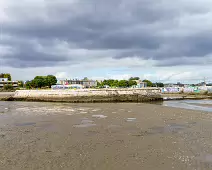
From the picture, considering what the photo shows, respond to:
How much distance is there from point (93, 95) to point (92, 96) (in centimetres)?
35

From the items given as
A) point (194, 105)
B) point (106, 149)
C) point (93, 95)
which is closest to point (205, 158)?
point (106, 149)

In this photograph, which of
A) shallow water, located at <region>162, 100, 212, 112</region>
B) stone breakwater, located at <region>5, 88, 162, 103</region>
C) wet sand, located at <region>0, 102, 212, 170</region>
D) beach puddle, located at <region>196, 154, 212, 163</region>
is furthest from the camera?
stone breakwater, located at <region>5, 88, 162, 103</region>

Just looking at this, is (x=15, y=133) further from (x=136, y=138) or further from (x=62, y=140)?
(x=136, y=138)

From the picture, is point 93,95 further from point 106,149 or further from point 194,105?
point 106,149

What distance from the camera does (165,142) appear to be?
12.6 m

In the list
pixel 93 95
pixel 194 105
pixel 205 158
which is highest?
pixel 93 95

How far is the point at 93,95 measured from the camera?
4922 centimetres

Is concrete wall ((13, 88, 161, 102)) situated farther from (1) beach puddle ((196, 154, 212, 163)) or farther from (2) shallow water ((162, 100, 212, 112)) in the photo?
(1) beach puddle ((196, 154, 212, 163))

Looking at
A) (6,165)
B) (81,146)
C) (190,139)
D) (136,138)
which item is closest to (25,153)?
(6,165)

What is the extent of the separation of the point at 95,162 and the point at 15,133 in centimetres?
797

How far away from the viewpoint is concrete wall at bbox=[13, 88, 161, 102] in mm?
48903

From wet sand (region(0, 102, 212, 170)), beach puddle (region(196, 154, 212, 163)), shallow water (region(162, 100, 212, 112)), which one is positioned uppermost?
wet sand (region(0, 102, 212, 170))

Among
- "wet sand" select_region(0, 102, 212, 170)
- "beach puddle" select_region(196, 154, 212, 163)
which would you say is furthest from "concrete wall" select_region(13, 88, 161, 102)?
"beach puddle" select_region(196, 154, 212, 163)

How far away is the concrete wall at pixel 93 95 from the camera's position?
48.9m
